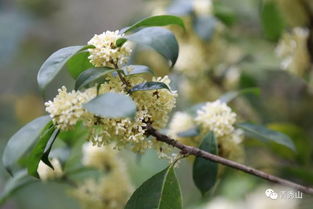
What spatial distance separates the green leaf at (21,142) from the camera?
0.56 meters

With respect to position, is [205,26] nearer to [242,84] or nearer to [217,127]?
[242,84]

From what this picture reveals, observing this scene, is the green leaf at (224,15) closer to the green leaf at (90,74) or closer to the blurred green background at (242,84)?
the blurred green background at (242,84)

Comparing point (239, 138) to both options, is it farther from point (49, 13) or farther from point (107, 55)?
point (49, 13)

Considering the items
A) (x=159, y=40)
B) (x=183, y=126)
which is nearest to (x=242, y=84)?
(x=183, y=126)

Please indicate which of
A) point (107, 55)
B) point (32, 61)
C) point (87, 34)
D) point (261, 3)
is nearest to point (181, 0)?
point (261, 3)

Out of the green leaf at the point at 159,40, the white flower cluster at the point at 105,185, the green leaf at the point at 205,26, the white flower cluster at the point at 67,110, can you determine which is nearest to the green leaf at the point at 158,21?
the green leaf at the point at 159,40

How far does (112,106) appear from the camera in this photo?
0.53 m

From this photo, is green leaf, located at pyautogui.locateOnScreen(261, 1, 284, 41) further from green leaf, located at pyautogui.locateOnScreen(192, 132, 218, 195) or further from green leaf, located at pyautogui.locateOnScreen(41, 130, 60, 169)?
green leaf, located at pyautogui.locateOnScreen(41, 130, 60, 169)

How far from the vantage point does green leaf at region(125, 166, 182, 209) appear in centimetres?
66

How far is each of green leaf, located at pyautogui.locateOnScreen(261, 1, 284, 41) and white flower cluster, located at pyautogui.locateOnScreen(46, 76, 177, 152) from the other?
0.60 meters

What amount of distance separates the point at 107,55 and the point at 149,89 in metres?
0.07

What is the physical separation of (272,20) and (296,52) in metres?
0.12

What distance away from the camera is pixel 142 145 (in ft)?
2.07

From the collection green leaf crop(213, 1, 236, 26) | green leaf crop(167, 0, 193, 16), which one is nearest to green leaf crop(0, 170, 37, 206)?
green leaf crop(167, 0, 193, 16)
